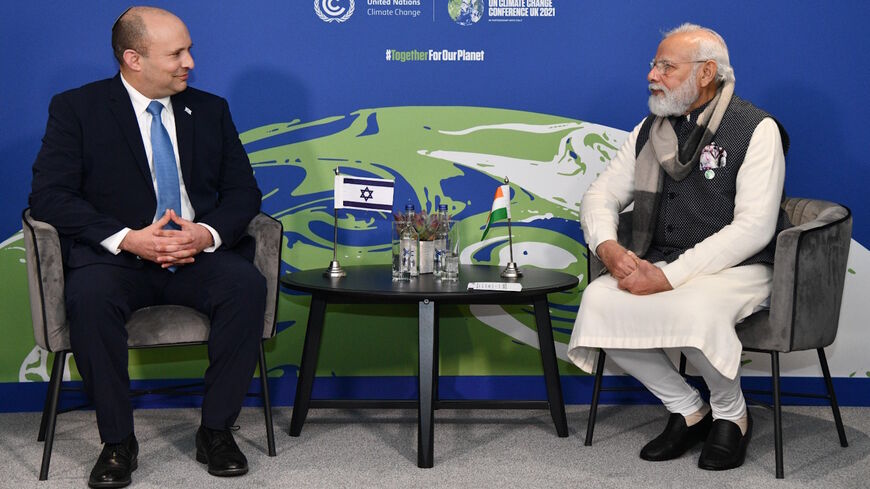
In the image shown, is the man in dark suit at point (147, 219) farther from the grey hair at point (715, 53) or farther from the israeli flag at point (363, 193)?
the grey hair at point (715, 53)

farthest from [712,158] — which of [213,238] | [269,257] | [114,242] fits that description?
[114,242]

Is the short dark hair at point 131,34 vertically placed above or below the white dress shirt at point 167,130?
above

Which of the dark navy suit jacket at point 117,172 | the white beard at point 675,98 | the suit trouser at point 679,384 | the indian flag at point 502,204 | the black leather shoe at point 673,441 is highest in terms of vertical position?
the white beard at point 675,98

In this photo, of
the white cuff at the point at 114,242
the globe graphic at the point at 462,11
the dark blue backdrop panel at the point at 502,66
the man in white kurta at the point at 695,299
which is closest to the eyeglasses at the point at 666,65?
the man in white kurta at the point at 695,299

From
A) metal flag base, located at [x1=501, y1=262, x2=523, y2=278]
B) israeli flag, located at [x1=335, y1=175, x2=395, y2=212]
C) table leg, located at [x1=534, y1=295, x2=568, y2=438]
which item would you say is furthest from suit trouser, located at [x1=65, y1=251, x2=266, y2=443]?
table leg, located at [x1=534, y1=295, x2=568, y2=438]

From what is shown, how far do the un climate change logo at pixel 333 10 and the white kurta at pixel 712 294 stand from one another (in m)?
1.43

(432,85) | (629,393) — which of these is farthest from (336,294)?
(629,393)

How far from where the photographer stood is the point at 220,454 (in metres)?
3.17

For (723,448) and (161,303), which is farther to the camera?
(161,303)

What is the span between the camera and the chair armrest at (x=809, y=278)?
3.18m

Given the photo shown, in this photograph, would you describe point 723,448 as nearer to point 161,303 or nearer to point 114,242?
point 161,303

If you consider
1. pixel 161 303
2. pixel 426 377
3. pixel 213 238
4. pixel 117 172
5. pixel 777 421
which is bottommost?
pixel 777 421

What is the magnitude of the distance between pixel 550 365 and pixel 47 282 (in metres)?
1.79

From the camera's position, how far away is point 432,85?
404cm
